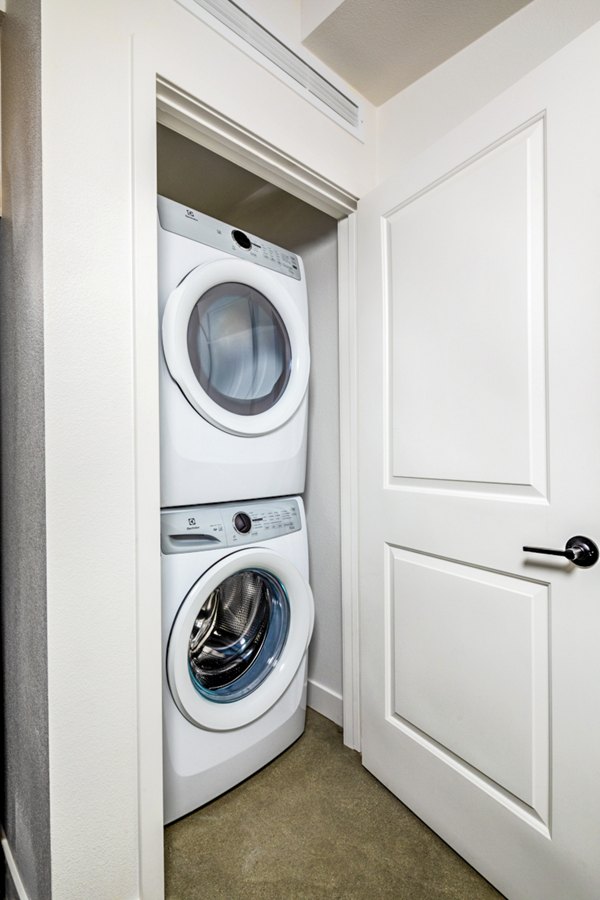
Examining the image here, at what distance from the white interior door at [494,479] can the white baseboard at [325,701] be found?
369 millimetres

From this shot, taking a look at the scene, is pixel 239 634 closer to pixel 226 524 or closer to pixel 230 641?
pixel 230 641

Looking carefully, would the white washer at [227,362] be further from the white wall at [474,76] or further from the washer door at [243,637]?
the white wall at [474,76]

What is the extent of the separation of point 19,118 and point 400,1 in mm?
1159

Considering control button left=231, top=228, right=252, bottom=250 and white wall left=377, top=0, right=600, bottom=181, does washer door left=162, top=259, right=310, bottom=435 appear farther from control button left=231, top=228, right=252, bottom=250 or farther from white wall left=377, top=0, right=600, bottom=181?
white wall left=377, top=0, right=600, bottom=181

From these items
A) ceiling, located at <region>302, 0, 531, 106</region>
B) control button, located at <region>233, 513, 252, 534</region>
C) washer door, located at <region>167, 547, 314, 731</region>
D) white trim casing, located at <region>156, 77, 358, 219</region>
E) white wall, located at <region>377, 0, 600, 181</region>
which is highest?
ceiling, located at <region>302, 0, 531, 106</region>

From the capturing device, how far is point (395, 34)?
1535 mm

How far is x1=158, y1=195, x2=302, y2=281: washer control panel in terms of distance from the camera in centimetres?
138

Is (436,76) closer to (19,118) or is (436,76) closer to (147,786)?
(19,118)

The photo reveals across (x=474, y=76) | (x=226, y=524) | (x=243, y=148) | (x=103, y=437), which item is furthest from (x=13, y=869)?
(x=474, y=76)

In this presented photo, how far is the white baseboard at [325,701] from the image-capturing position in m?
1.96

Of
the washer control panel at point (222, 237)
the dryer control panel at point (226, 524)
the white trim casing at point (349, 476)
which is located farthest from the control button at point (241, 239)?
the dryer control panel at point (226, 524)

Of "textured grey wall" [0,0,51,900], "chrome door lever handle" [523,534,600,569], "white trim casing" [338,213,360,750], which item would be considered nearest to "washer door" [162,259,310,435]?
"white trim casing" [338,213,360,750]

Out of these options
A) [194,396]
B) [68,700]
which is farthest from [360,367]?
[68,700]

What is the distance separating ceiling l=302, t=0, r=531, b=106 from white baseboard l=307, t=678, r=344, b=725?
93.6 inches
